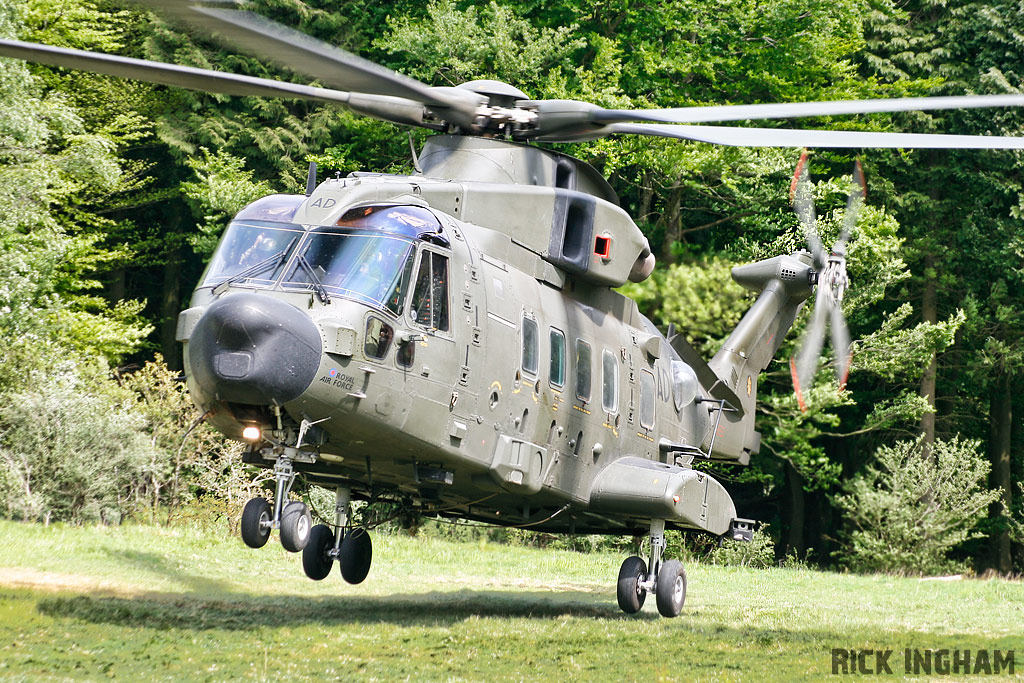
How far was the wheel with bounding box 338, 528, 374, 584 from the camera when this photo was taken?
14273 millimetres

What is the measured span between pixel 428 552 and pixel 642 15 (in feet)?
47.1

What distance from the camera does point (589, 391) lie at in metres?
13.9

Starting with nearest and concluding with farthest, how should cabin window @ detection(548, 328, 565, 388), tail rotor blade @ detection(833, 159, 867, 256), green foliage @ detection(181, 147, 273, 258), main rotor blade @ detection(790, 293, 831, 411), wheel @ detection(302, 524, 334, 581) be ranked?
1. cabin window @ detection(548, 328, 565, 388)
2. wheel @ detection(302, 524, 334, 581)
3. tail rotor blade @ detection(833, 159, 867, 256)
4. main rotor blade @ detection(790, 293, 831, 411)
5. green foliage @ detection(181, 147, 273, 258)

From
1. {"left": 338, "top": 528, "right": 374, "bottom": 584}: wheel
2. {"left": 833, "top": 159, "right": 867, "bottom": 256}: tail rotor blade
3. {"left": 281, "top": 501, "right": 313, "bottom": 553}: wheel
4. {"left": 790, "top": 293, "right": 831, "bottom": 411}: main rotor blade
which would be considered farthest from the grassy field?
{"left": 833, "top": 159, "right": 867, "bottom": 256}: tail rotor blade

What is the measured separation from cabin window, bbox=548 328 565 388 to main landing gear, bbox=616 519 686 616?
232 centimetres

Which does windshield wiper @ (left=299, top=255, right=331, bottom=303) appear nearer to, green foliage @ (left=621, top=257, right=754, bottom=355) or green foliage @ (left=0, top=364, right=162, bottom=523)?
green foliage @ (left=621, top=257, right=754, bottom=355)

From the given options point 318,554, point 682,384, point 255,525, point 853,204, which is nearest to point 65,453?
point 318,554

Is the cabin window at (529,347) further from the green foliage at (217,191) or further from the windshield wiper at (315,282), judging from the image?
the green foliage at (217,191)

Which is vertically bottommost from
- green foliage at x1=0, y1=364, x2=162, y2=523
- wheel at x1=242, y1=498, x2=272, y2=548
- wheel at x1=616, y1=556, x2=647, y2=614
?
wheel at x1=616, y1=556, x2=647, y2=614

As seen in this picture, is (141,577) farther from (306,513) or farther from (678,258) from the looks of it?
(678,258)

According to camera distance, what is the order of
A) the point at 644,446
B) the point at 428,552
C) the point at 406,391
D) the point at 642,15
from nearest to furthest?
the point at 406,391, the point at 644,446, the point at 428,552, the point at 642,15

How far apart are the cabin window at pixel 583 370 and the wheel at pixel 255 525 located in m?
4.06

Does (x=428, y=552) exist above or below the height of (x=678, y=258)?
below

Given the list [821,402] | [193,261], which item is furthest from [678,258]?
[193,261]
